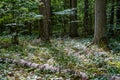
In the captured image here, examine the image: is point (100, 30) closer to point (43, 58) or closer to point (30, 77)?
point (43, 58)

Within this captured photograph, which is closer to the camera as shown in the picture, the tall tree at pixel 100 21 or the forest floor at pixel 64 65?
the forest floor at pixel 64 65

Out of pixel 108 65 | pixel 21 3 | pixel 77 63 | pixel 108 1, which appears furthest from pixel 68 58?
pixel 108 1

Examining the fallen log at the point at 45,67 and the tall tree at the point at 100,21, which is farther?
the tall tree at the point at 100,21

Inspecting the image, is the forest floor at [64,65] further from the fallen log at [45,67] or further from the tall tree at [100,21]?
the tall tree at [100,21]

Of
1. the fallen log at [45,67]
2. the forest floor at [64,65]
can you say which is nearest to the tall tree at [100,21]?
the forest floor at [64,65]

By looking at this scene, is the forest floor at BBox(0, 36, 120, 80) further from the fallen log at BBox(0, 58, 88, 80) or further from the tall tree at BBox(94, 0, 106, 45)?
the tall tree at BBox(94, 0, 106, 45)

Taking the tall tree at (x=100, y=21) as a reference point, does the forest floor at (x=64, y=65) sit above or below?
below

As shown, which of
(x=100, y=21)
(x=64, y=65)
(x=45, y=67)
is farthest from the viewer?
(x=100, y=21)

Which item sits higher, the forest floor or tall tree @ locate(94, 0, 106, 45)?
tall tree @ locate(94, 0, 106, 45)

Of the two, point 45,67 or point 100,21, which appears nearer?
point 45,67

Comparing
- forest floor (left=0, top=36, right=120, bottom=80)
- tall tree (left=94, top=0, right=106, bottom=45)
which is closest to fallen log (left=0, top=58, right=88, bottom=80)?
forest floor (left=0, top=36, right=120, bottom=80)

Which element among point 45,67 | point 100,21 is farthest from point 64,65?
point 100,21

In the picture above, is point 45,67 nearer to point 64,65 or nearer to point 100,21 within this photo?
point 64,65

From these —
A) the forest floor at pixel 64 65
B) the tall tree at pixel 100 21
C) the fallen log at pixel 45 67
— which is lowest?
the forest floor at pixel 64 65
